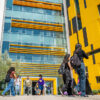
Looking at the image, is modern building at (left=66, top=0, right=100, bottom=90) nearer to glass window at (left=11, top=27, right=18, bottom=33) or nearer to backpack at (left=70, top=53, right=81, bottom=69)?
glass window at (left=11, top=27, right=18, bottom=33)

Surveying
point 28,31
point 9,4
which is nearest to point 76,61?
point 28,31

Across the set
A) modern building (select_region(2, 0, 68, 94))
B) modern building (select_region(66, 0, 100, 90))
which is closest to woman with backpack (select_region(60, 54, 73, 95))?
modern building (select_region(66, 0, 100, 90))

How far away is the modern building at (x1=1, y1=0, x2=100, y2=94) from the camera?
20844mm

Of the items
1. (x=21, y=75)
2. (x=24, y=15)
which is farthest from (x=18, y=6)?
(x=21, y=75)

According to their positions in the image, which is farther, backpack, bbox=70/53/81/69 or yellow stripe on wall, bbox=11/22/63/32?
yellow stripe on wall, bbox=11/22/63/32

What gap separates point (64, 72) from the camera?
554 centimetres

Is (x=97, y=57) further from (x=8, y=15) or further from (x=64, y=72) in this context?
(x=8, y=15)

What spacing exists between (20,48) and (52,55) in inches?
189

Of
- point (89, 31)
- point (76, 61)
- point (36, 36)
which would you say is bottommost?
point (76, 61)

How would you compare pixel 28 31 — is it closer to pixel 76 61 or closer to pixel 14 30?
pixel 14 30

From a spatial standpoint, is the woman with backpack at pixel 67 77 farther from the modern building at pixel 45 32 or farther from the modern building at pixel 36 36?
the modern building at pixel 36 36

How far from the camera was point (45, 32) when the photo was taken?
78.9 ft

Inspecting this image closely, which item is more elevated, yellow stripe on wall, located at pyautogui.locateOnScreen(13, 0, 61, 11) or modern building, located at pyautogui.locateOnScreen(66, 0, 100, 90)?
yellow stripe on wall, located at pyautogui.locateOnScreen(13, 0, 61, 11)

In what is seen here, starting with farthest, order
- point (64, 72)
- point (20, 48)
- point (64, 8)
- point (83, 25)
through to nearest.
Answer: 1. point (64, 8)
2. point (20, 48)
3. point (83, 25)
4. point (64, 72)
